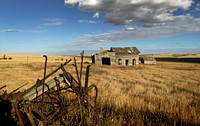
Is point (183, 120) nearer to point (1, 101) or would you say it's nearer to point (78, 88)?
point (78, 88)

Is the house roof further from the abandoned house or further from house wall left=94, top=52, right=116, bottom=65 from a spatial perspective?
house wall left=94, top=52, right=116, bottom=65

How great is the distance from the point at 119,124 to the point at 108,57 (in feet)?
129

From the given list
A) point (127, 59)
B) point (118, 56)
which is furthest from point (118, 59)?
point (127, 59)

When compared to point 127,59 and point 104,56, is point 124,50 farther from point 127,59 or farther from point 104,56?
point 104,56

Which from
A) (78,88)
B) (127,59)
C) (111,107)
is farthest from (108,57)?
(78,88)

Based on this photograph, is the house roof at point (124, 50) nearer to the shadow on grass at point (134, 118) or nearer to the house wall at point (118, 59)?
the house wall at point (118, 59)

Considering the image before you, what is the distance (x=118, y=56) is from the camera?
4438 cm

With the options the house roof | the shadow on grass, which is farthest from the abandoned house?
the shadow on grass

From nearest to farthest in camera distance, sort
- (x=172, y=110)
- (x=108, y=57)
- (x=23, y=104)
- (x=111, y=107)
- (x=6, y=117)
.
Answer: (x=23, y=104)
(x=6, y=117)
(x=172, y=110)
(x=111, y=107)
(x=108, y=57)

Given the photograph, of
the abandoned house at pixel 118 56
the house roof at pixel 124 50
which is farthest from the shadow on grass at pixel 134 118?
the house roof at pixel 124 50

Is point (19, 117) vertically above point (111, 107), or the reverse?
point (19, 117)

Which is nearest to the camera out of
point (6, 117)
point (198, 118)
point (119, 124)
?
point (6, 117)

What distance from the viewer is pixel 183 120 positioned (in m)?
5.71

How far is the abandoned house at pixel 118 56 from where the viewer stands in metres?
44.2
